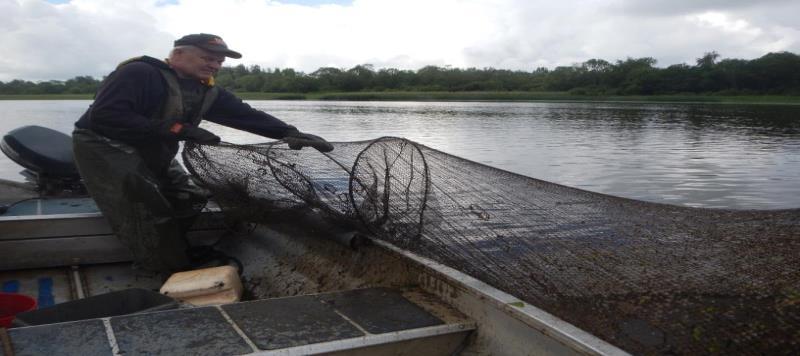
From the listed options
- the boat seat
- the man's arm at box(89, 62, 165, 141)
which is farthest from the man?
the boat seat

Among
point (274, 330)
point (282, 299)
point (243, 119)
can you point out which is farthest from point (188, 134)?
point (274, 330)

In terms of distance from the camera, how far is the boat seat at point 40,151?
5.92m

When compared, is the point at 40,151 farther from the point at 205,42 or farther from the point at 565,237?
the point at 565,237

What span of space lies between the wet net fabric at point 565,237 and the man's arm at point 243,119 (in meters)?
0.23

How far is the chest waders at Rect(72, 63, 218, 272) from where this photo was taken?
4.37 m

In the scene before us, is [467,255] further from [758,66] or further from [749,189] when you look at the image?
[758,66]

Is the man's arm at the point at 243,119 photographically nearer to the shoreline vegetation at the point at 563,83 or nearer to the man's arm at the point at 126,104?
the man's arm at the point at 126,104

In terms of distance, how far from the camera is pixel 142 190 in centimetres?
436

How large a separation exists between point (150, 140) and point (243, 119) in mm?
807

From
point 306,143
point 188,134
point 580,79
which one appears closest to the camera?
point 188,134

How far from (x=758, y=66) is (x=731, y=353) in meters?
69.6

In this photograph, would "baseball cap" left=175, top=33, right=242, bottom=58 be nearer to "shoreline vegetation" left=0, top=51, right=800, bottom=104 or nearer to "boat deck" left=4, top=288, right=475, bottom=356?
"boat deck" left=4, top=288, right=475, bottom=356

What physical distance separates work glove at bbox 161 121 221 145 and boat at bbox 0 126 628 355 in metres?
0.75

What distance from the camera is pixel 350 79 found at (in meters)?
88.8
